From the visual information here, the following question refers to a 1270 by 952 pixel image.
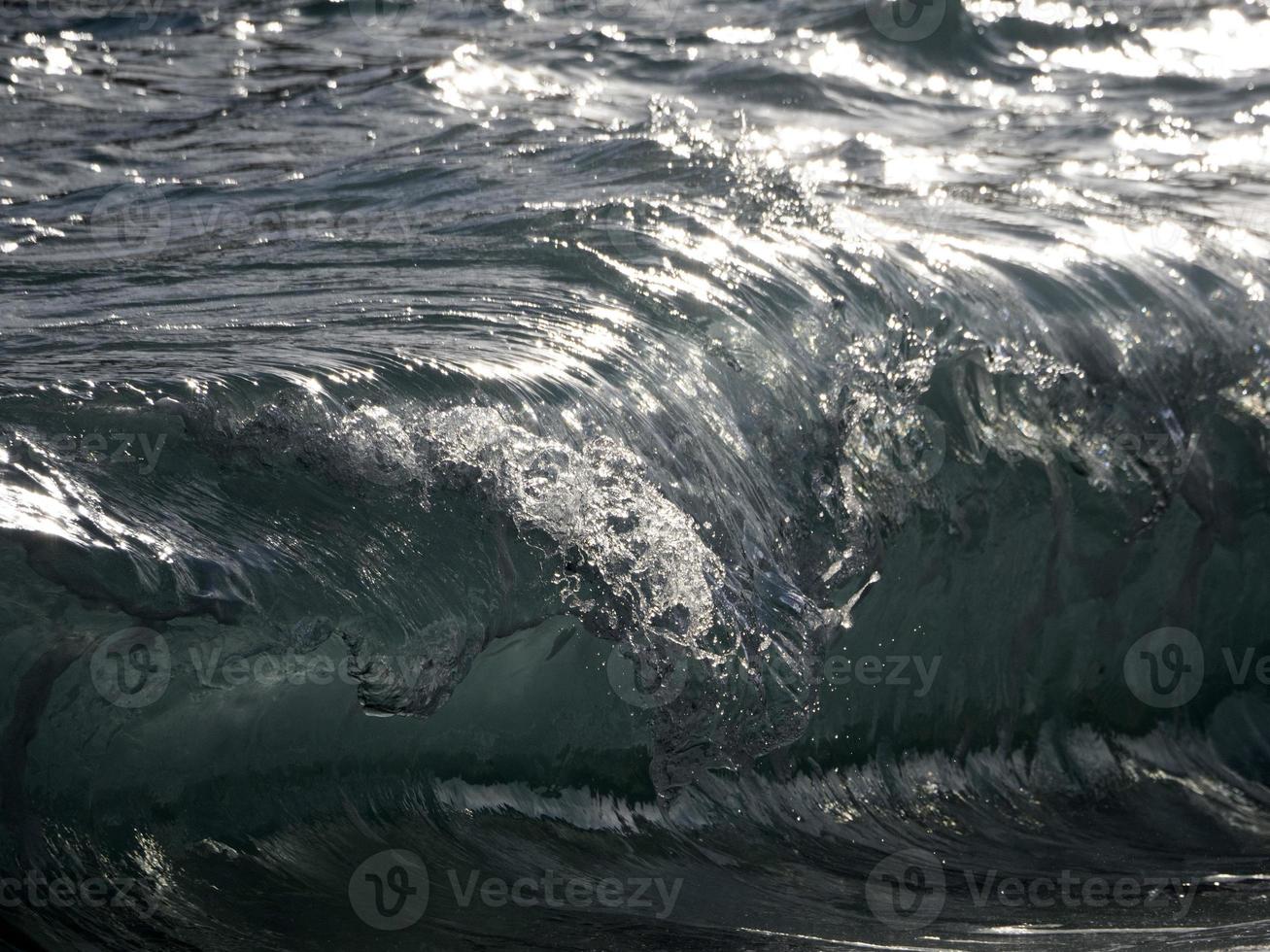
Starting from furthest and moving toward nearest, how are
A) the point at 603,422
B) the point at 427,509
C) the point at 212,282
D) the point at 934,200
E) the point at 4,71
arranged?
the point at 4,71
the point at 934,200
the point at 212,282
the point at 603,422
the point at 427,509

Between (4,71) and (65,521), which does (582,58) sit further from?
(65,521)

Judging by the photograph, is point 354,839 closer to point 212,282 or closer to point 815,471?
point 815,471

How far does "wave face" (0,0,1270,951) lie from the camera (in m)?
2.46

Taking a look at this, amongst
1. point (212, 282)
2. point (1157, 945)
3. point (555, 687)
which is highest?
point (212, 282)

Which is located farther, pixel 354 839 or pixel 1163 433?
pixel 1163 433

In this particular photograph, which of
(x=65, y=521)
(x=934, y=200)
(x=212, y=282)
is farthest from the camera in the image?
(x=934, y=200)

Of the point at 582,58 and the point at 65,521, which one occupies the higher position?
the point at 582,58

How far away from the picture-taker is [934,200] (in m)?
4.75

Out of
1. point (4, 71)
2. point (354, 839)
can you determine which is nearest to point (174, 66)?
point (4, 71)

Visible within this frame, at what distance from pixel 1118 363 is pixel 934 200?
46.4 inches

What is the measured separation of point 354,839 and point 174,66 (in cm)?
461

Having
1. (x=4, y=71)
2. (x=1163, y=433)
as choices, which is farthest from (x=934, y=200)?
(x=4, y=71)

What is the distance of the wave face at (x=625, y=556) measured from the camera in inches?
97.0

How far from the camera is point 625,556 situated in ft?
9.11
